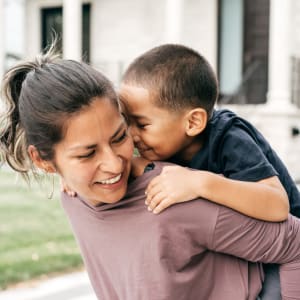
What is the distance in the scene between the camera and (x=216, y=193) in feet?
4.52

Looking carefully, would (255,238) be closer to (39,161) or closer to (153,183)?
(153,183)

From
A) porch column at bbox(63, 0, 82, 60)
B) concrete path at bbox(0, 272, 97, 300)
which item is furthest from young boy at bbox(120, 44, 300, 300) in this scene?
porch column at bbox(63, 0, 82, 60)

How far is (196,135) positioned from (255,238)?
1.36ft

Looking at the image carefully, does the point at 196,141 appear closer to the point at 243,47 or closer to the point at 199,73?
the point at 199,73

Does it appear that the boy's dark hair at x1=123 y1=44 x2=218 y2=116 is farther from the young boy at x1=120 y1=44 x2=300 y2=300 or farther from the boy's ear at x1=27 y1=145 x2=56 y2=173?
the boy's ear at x1=27 y1=145 x2=56 y2=173

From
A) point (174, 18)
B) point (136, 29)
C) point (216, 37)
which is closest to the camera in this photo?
point (174, 18)

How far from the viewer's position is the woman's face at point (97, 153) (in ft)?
4.58

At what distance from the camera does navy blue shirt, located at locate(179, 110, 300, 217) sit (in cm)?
154

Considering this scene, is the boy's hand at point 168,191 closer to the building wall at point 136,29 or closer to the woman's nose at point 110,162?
the woman's nose at point 110,162

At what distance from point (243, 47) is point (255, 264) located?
47.2 feet

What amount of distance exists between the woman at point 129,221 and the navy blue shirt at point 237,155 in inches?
6.4

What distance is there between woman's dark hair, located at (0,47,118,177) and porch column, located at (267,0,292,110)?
1206 centimetres

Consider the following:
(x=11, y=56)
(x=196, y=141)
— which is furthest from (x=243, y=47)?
(x=196, y=141)

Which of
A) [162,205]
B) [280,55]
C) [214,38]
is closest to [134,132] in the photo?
[162,205]
